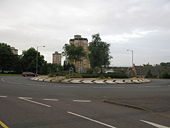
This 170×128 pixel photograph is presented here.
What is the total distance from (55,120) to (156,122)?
3.57 meters

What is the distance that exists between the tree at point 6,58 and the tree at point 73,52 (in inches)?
1738

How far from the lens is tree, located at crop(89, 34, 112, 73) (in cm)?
5078

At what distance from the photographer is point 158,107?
41.0ft

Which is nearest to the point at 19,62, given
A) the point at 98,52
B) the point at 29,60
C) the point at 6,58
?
the point at 29,60

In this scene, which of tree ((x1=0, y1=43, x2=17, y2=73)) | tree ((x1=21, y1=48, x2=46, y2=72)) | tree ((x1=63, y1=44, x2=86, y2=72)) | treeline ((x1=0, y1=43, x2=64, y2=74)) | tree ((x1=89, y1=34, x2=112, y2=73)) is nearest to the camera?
tree ((x1=89, y1=34, x2=112, y2=73))

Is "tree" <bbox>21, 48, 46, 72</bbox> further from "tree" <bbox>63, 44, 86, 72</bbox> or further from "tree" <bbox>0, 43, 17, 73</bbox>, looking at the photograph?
"tree" <bbox>63, 44, 86, 72</bbox>

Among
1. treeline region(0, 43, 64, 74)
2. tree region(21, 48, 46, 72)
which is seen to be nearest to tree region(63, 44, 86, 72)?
treeline region(0, 43, 64, 74)

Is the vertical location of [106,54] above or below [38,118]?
above

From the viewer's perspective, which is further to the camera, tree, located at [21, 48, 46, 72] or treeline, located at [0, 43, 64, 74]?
tree, located at [21, 48, 46, 72]

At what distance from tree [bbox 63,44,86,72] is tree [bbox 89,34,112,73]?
4.39 metres

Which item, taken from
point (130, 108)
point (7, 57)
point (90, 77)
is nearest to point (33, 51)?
point (7, 57)

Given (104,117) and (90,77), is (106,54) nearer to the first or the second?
A: (90,77)

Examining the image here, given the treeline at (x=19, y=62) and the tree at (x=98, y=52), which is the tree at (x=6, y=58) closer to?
the treeline at (x=19, y=62)

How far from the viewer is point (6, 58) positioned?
94.2m
